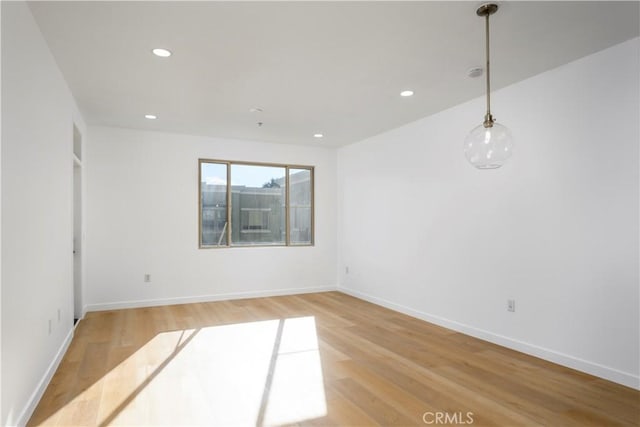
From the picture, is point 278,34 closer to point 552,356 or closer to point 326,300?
point 552,356

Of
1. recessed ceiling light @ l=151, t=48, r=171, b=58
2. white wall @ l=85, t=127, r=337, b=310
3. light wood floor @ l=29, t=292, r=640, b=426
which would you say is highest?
recessed ceiling light @ l=151, t=48, r=171, b=58

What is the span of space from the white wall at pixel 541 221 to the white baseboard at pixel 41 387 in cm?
387

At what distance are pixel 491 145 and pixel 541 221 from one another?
1443mm

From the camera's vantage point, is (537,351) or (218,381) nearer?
(218,381)

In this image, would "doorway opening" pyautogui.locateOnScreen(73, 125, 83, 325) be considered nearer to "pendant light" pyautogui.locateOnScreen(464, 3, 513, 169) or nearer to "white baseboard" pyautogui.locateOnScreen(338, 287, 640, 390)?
"white baseboard" pyautogui.locateOnScreen(338, 287, 640, 390)

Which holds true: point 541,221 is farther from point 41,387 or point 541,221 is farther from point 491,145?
point 41,387

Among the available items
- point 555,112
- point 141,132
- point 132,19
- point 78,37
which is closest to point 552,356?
point 555,112

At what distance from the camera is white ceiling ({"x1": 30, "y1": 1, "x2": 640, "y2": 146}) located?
95.0 inches

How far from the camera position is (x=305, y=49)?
9.63 feet

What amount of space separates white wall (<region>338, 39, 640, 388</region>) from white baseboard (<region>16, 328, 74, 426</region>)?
3869mm

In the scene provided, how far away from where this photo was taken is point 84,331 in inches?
168

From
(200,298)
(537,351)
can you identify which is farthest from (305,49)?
(200,298)

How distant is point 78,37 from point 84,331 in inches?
124

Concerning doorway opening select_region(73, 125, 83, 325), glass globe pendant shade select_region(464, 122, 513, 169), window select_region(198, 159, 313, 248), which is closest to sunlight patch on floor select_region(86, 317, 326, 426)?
doorway opening select_region(73, 125, 83, 325)
